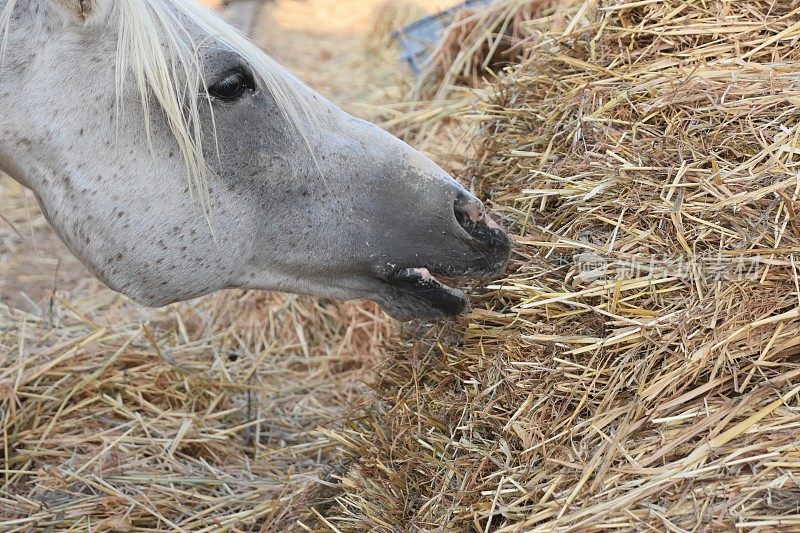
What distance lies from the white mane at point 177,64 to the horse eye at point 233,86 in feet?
0.07

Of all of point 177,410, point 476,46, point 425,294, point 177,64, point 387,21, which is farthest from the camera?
point 387,21

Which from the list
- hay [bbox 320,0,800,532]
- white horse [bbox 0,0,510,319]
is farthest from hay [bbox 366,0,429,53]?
white horse [bbox 0,0,510,319]

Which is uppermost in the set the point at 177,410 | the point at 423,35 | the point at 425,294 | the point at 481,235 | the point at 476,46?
the point at 481,235

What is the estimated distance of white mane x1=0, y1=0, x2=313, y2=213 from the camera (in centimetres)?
191

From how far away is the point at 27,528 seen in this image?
236 centimetres

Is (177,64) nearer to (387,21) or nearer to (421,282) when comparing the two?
(421,282)

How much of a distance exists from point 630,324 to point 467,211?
462 millimetres

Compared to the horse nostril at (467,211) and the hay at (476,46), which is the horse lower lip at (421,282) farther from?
the hay at (476,46)

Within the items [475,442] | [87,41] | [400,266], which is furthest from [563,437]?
[87,41]

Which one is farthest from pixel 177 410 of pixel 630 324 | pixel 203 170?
pixel 630 324

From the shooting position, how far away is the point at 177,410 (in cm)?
288

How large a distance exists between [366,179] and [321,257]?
0.22 m

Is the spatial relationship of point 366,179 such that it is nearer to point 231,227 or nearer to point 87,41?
point 231,227

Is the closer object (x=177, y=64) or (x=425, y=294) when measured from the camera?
(x=177, y=64)
